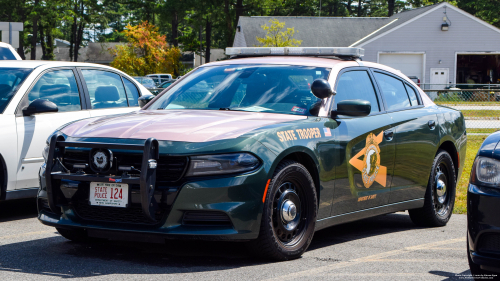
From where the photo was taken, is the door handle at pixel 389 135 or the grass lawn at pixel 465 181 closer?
the door handle at pixel 389 135

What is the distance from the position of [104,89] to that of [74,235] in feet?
9.71

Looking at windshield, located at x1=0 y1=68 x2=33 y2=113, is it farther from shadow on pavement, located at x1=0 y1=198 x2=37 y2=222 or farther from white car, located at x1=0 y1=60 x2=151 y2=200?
shadow on pavement, located at x1=0 y1=198 x2=37 y2=222

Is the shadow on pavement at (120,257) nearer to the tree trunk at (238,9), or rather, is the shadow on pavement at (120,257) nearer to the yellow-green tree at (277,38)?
the yellow-green tree at (277,38)

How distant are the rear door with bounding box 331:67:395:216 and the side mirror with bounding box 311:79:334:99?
0.90 ft

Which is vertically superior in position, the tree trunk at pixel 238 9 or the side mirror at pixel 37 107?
the tree trunk at pixel 238 9

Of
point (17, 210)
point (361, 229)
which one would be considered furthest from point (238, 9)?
point (361, 229)

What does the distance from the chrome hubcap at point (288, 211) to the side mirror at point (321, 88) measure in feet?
3.22

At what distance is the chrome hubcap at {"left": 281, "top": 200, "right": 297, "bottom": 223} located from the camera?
15.7 feet

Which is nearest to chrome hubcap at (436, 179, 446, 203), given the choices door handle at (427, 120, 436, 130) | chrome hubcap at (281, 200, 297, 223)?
door handle at (427, 120, 436, 130)

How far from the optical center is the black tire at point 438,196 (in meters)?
6.70

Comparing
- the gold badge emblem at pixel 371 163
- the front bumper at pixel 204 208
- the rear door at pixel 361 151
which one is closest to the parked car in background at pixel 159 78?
the rear door at pixel 361 151

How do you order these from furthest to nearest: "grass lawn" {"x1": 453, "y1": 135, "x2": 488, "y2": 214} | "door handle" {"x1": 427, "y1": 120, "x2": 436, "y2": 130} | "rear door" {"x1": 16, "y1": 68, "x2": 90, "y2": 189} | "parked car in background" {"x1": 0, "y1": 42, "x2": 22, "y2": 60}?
"parked car in background" {"x1": 0, "y1": 42, "x2": 22, "y2": 60}
"grass lawn" {"x1": 453, "y1": 135, "x2": 488, "y2": 214}
"rear door" {"x1": 16, "y1": 68, "x2": 90, "y2": 189}
"door handle" {"x1": 427, "y1": 120, "x2": 436, "y2": 130}

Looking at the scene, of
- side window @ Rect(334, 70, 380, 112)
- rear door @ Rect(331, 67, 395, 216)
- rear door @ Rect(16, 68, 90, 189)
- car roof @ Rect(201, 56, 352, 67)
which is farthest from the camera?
rear door @ Rect(16, 68, 90, 189)

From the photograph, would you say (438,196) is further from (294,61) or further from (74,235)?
(74,235)
